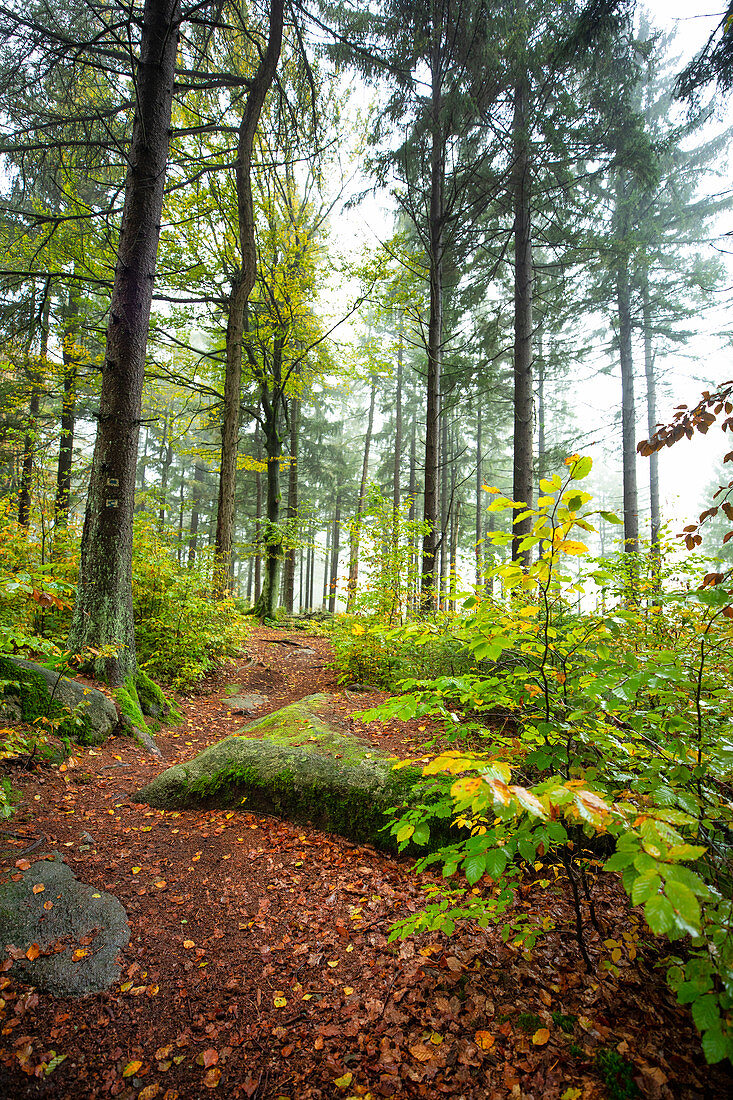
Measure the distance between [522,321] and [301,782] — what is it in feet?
27.3

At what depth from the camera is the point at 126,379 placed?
464 centimetres

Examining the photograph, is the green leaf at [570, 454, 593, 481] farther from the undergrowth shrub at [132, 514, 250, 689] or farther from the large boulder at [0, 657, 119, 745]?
the undergrowth shrub at [132, 514, 250, 689]

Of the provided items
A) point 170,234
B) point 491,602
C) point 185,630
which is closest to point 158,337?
point 170,234

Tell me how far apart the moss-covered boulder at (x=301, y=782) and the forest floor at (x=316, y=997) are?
0.62 ft

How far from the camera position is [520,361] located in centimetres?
766

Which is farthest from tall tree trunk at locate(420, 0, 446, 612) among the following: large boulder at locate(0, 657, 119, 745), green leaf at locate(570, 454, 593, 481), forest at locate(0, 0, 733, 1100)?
green leaf at locate(570, 454, 593, 481)

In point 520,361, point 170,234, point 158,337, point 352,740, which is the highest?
point 170,234

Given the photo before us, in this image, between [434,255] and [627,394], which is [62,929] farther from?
[627,394]

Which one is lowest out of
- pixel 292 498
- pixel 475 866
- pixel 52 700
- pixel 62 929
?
pixel 62 929

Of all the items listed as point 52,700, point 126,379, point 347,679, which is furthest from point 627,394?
point 52,700

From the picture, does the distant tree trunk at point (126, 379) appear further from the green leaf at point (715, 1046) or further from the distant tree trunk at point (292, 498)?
the distant tree trunk at point (292, 498)

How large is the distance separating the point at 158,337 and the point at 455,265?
6.96 m

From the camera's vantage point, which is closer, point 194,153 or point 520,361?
point 520,361

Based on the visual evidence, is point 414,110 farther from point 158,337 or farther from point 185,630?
point 185,630
